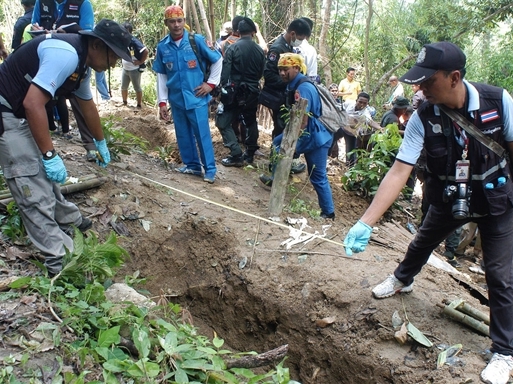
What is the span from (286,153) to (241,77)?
2046mm

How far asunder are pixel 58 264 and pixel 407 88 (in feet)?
44.0

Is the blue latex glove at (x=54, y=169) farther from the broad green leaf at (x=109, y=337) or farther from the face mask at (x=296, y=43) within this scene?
the face mask at (x=296, y=43)

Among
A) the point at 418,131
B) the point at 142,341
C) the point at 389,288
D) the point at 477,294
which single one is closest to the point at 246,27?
the point at 418,131

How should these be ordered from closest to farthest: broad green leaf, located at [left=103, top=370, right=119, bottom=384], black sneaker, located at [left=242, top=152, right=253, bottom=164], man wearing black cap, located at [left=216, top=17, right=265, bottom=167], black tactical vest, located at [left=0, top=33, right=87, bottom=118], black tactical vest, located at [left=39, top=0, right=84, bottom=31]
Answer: broad green leaf, located at [left=103, top=370, right=119, bottom=384] → black tactical vest, located at [left=0, top=33, right=87, bottom=118] → black tactical vest, located at [left=39, top=0, right=84, bottom=31] → man wearing black cap, located at [left=216, top=17, right=265, bottom=167] → black sneaker, located at [left=242, top=152, right=253, bottom=164]

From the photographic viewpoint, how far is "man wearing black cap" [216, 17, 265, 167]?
6277 millimetres

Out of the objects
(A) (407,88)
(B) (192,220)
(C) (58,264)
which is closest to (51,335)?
(C) (58,264)

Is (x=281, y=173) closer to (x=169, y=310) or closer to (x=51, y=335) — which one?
(x=169, y=310)

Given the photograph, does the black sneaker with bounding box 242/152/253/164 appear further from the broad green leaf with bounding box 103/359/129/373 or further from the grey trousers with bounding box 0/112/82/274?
the broad green leaf with bounding box 103/359/129/373

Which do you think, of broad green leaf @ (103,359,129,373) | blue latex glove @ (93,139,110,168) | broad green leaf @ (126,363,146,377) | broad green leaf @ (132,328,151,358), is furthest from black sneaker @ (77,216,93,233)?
broad green leaf @ (126,363,146,377)

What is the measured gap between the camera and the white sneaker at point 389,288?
361 centimetres

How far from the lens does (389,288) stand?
3615mm

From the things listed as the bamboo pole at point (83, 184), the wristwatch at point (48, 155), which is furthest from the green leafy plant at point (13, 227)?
the wristwatch at point (48, 155)

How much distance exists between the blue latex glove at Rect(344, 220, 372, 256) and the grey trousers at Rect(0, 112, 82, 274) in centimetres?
201

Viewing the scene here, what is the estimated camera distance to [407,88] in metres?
14.5
